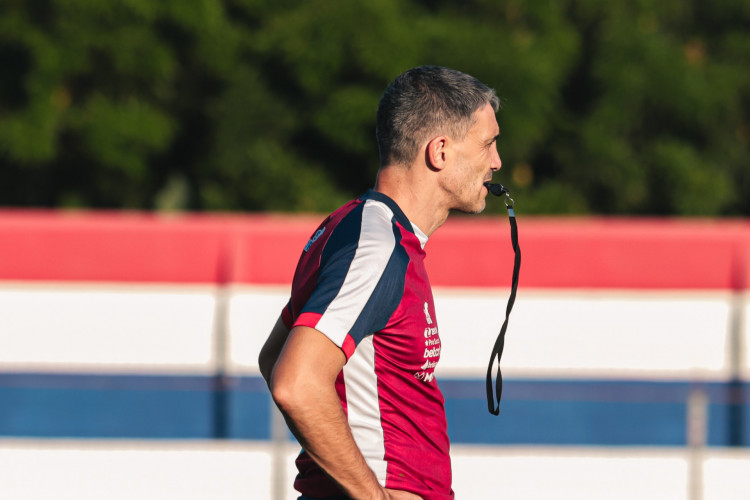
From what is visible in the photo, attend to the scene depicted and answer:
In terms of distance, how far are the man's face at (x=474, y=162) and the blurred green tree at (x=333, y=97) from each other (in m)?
13.3

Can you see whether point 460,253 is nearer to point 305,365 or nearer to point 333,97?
point 333,97

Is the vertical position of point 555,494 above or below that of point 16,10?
below

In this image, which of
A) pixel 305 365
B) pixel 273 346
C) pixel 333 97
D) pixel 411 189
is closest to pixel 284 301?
pixel 333 97

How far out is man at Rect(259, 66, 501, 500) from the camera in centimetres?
186

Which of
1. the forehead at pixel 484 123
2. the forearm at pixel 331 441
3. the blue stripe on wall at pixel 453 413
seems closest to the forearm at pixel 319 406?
the forearm at pixel 331 441

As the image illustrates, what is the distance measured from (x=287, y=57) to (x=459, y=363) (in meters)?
7.32

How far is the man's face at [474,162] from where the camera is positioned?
Result: 6.99 ft

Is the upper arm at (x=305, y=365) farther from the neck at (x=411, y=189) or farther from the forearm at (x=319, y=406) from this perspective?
the neck at (x=411, y=189)

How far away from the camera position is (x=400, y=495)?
2.03 meters

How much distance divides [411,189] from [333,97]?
14180 mm

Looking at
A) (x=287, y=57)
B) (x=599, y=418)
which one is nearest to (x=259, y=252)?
(x=599, y=418)

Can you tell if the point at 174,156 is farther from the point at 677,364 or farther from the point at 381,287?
the point at 381,287

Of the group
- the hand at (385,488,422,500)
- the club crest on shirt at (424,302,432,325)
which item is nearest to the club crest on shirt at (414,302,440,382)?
the club crest on shirt at (424,302,432,325)

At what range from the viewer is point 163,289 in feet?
37.9
